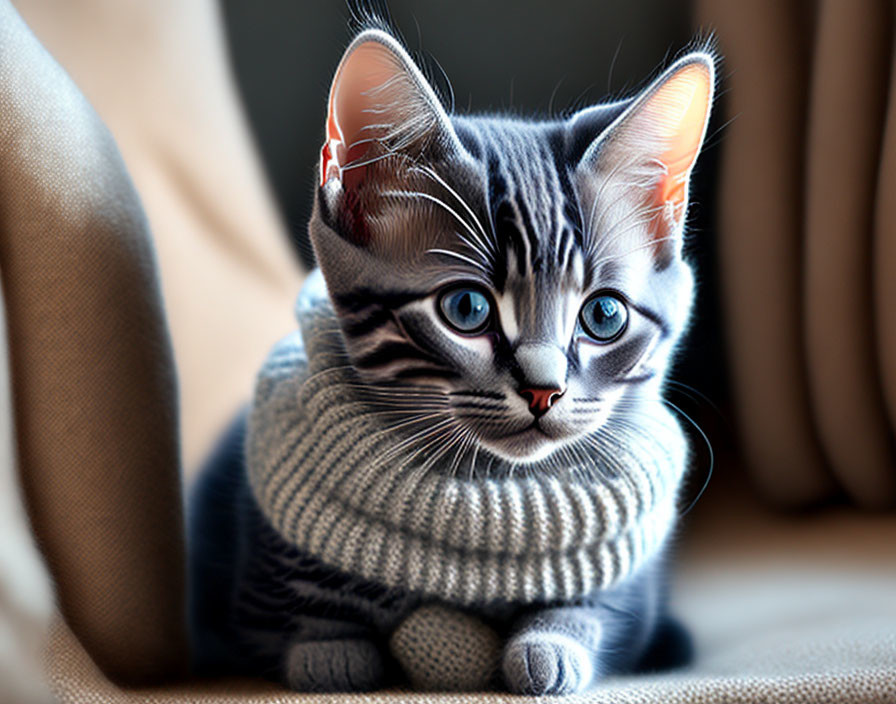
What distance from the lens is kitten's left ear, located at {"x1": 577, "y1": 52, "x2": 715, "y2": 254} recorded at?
2.02 feet

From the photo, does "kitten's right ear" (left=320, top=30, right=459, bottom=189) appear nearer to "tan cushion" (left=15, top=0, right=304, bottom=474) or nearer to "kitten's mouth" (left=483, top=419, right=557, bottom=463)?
"kitten's mouth" (left=483, top=419, right=557, bottom=463)

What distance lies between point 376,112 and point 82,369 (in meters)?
0.34

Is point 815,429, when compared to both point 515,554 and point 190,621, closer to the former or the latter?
point 515,554

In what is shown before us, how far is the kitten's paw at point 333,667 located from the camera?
0.67m

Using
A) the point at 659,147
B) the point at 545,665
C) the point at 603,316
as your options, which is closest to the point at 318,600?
the point at 545,665

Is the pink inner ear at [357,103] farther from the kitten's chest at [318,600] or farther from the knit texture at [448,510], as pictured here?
the kitten's chest at [318,600]

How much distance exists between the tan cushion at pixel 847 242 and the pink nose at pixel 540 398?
0.47m

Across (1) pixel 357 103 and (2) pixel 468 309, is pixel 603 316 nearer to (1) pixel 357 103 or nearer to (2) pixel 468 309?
(2) pixel 468 309

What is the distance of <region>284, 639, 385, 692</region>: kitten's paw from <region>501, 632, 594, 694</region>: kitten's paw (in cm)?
11

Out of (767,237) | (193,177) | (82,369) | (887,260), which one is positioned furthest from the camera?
(193,177)

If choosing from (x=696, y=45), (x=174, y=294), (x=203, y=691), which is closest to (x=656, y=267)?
(x=696, y=45)

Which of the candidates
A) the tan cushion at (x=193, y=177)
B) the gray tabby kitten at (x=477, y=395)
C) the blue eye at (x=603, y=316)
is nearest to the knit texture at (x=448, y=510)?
the gray tabby kitten at (x=477, y=395)

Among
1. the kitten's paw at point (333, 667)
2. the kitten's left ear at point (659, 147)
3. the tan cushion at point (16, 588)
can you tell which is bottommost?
the kitten's paw at point (333, 667)

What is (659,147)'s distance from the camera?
0.65 metres
